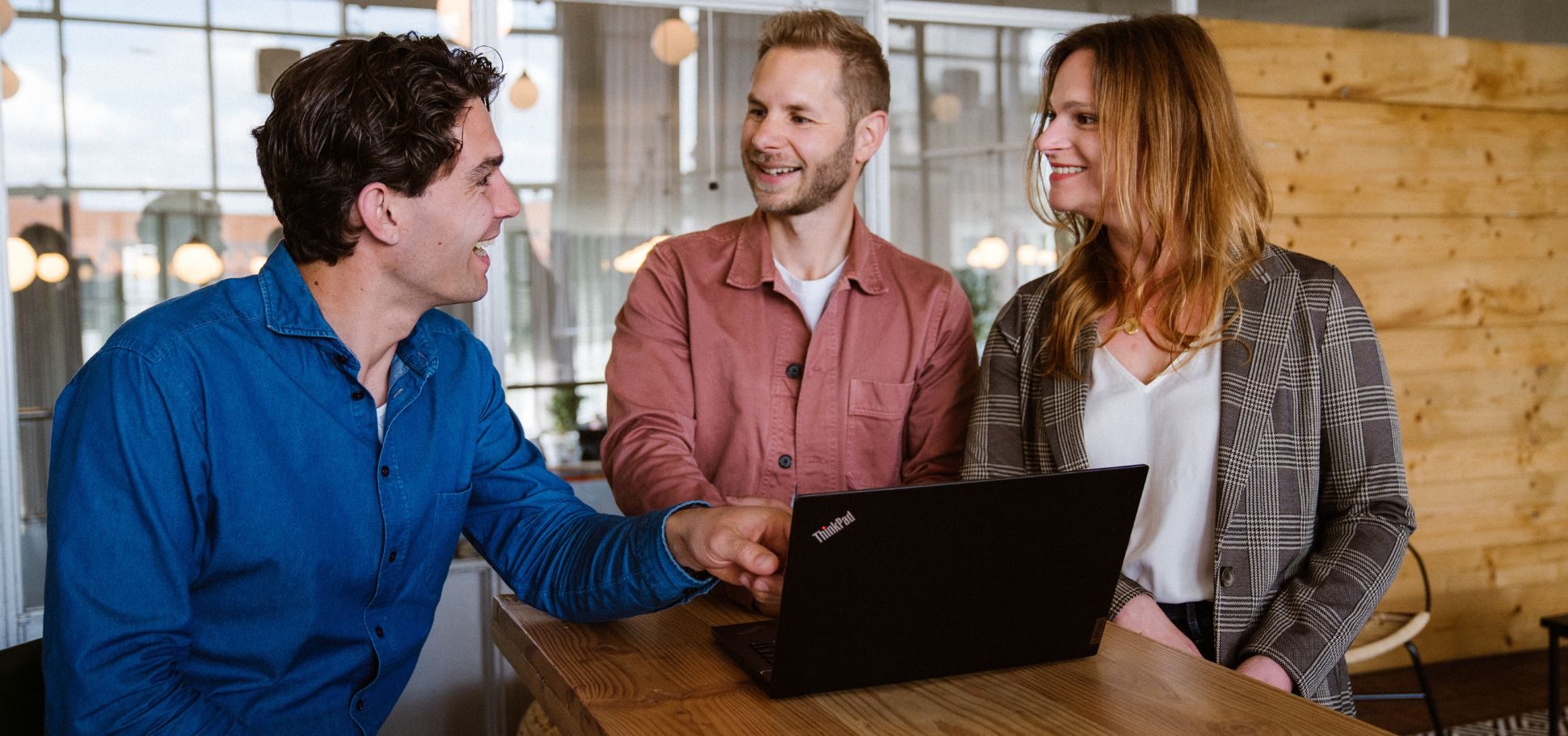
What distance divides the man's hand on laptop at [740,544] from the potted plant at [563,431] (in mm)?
2398

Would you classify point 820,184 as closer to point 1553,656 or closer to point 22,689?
point 22,689

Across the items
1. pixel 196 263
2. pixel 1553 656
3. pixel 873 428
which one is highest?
→ pixel 196 263

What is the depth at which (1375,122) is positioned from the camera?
13.9ft

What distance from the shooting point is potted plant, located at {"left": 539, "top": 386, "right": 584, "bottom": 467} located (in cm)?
390

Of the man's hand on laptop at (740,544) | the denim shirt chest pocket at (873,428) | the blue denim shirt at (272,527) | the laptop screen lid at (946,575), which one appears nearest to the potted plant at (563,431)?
the denim shirt chest pocket at (873,428)

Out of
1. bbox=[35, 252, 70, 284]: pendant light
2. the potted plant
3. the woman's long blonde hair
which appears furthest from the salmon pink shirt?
bbox=[35, 252, 70, 284]: pendant light

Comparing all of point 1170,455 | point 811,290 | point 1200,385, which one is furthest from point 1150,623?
point 811,290

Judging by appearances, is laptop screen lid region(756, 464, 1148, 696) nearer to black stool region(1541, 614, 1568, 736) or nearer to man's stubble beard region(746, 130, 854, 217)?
man's stubble beard region(746, 130, 854, 217)

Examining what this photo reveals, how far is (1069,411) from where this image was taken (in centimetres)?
188

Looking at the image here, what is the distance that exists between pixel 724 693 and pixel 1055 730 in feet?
1.14

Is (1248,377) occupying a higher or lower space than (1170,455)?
higher

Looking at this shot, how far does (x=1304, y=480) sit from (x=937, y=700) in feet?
2.65

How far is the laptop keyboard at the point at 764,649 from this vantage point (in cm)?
135

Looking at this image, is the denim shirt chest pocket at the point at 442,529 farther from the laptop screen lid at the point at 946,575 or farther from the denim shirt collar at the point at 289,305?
the laptop screen lid at the point at 946,575
